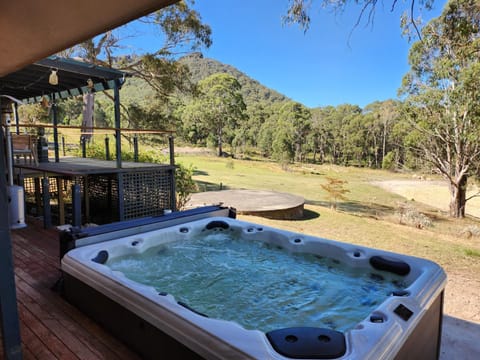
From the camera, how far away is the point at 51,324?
7.30 feet

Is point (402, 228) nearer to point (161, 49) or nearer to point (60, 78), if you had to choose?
point (60, 78)

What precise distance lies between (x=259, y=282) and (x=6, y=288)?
2059mm

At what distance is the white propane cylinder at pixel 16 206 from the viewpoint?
383 cm

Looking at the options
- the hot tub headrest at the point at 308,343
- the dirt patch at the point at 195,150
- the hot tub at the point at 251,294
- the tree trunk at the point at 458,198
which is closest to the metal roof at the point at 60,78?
the hot tub at the point at 251,294

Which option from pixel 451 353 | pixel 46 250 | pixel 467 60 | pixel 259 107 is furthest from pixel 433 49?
pixel 259 107

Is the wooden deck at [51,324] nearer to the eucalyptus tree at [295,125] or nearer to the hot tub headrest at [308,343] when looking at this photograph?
the hot tub headrest at [308,343]

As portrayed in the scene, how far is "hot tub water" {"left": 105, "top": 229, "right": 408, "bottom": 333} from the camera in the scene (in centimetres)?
258

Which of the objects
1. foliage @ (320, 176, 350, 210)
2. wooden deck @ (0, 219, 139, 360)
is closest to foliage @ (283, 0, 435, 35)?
wooden deck @ (0, 219, 139, 360)

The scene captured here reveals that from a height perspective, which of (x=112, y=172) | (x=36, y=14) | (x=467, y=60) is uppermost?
(x=467, y=60)

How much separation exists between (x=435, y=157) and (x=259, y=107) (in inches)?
1052

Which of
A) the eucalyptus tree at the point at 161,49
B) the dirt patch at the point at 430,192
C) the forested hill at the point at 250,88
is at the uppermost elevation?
the forested hill at the point at 250,88

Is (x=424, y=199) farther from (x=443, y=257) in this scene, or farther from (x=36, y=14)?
(x=36, y=14)

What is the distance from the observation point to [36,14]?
1.11 metres

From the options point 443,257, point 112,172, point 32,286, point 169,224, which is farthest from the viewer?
point 443,257
